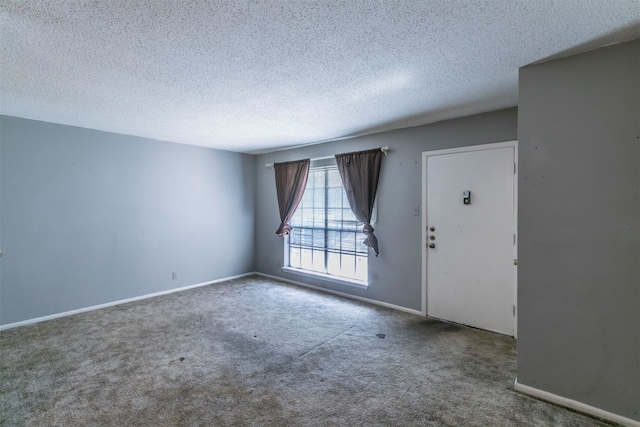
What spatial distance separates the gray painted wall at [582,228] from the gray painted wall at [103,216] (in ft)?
15.1

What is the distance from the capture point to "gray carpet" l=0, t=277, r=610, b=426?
199 cm

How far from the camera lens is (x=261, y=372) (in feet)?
8.22

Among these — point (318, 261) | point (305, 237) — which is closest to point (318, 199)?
point (305, 237)

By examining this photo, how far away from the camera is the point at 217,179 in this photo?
5.39 meters

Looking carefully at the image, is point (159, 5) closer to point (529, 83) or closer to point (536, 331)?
point (529, 83)

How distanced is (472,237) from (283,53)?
2769 millimetres

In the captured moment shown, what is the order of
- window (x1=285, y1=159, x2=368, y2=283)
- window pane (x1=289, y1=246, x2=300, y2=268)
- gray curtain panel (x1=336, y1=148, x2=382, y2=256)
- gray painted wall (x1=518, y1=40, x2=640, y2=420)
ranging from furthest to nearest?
1. window pane (x1=289, y1=246, x2=300, y2=268)
2. window (x1=285, y1=159, x2=368, y2=283)
3. gray curtain panel (x1=336, y1=148, x2=382, y2=256)
4. gray painted wall (x1=518, y1=40, x2=640, y2=420)

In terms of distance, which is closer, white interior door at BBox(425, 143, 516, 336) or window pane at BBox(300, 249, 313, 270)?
white interior door at BBox(425, 143, 516, 336)

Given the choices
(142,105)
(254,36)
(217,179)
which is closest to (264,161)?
(217,179)

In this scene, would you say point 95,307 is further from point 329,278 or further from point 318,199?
point 318,199

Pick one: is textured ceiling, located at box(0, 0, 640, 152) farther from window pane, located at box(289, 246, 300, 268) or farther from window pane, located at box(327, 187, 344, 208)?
window pane, located at box(289, 246, 300, 268)

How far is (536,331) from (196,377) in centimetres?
263

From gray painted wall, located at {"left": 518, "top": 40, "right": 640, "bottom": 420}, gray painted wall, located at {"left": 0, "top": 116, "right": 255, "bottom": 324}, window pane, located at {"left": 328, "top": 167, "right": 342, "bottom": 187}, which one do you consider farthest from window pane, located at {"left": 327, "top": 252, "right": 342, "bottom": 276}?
gray painted wall, located at {"left": 518, "top": 40, "right": 640, "bottom": 420}

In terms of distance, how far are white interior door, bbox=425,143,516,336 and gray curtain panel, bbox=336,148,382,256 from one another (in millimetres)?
716
